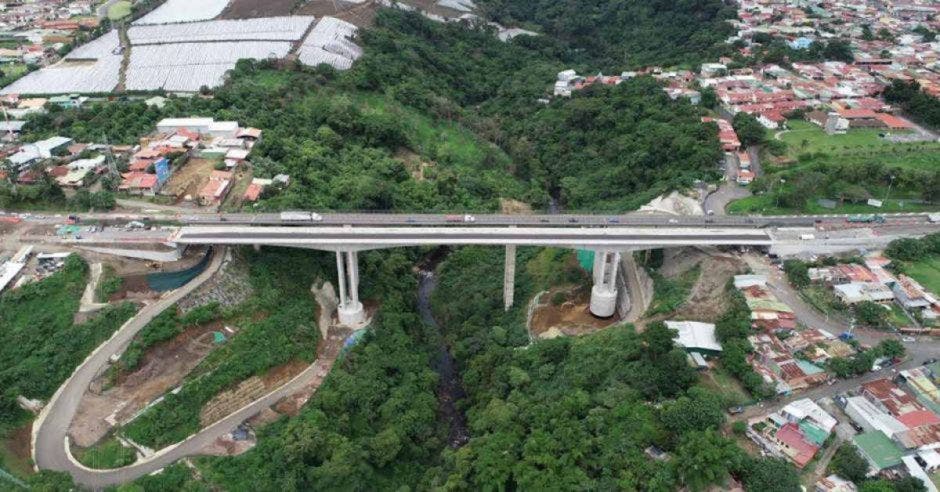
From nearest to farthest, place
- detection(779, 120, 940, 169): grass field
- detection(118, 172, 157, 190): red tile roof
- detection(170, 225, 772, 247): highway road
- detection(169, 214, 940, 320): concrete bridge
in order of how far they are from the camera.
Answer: detection(170, 225, 772, 247): highway road → detection(169, 214, 940, 320): concrete bridge → detection(118, 172, 157, 190): red tile roof → detection(779, 120, 940, 169): grass field

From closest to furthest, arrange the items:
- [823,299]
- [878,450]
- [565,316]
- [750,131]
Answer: [878,450], [823,299], [565,316], [750,131]

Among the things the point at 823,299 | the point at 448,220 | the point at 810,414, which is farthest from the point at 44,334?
the point at 823,299

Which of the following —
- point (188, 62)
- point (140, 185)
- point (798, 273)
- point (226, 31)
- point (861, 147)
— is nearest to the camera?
point (798, 273)

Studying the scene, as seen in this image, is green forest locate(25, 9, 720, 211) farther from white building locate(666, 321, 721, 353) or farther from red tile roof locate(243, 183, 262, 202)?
white building locate(666, 321, 721, 353)

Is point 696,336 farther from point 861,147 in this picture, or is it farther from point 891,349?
point 861,147

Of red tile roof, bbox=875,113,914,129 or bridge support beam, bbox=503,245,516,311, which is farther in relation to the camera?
red tile roof, bbox=875,113,914,129

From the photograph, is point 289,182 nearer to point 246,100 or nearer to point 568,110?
point 246,100

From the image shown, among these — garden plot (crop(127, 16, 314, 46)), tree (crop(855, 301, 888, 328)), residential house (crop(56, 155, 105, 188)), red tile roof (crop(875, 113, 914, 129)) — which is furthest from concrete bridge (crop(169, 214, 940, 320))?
garden plot (crop(127, 16, 314, 46))
